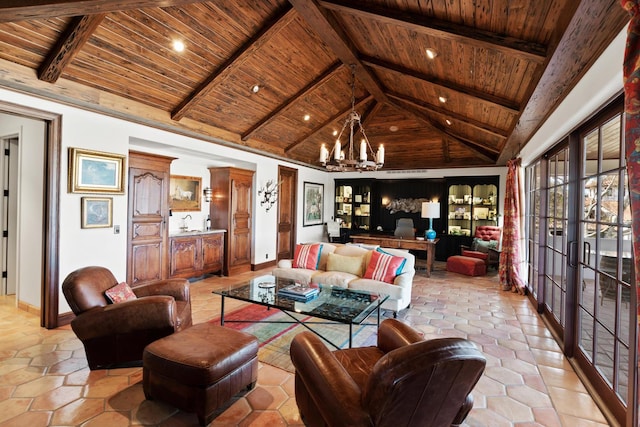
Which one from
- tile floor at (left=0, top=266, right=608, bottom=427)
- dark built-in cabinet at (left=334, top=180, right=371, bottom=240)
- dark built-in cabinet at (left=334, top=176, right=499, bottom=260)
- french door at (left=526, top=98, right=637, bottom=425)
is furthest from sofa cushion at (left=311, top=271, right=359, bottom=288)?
dark built-in cabinet at (left=334, top=180, right=371, bottom=240)

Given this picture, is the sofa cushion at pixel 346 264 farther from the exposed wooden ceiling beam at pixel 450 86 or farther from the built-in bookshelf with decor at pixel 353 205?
the built-in bookshelf with decor at pixel 353 205

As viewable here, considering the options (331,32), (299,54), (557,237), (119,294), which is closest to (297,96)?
(299,54)

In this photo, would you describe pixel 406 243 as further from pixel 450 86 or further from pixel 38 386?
pixel 38 386

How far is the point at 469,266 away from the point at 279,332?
465 cm

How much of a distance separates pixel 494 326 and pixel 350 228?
19.7ft

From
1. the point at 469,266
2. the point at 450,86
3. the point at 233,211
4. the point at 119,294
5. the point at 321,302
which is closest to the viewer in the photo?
the point at 119,294

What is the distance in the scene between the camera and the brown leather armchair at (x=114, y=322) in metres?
2.54

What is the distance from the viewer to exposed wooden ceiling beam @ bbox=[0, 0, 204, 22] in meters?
2.00

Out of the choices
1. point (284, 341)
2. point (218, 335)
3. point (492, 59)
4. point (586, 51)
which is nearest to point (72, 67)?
point (218, 335)

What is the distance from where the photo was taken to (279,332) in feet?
11.4

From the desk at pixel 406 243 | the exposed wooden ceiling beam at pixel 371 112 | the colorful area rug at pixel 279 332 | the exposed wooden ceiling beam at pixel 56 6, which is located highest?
the exposed wooden ceiling beam at pixel 371 112

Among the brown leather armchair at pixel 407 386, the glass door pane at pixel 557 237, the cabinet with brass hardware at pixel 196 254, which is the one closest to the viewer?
the brown leather armchair at pixel 407 386

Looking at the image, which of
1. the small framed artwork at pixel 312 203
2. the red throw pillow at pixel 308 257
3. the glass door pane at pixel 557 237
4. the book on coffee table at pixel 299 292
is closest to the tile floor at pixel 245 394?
the glass door pane at pixel 557 237

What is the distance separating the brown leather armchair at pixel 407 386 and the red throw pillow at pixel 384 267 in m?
2.50
